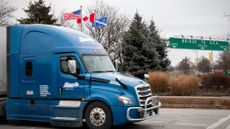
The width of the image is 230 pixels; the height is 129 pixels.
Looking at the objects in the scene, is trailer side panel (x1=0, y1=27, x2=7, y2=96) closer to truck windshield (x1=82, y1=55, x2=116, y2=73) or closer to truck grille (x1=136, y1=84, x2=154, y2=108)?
truck windshield (x1=82, y1=55, x2=116, y2=73)

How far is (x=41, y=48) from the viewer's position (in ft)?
39.9

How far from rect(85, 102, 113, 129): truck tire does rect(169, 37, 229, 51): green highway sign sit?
2838 cm

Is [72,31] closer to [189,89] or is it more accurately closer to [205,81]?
[189,89]

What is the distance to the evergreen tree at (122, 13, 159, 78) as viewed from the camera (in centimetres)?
3309

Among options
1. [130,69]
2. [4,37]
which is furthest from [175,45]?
[4,37]

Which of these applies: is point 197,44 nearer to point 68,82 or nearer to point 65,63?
point 65,63

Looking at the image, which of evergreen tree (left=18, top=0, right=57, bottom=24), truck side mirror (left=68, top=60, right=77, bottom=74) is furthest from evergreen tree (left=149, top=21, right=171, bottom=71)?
truck side mirror (left=68, top=60, right=77, bottom=74)

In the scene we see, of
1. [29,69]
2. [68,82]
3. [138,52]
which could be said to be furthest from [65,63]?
[138,52]

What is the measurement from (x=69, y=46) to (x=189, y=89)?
41.9 ft

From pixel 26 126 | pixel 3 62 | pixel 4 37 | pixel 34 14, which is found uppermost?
pixel 34 14

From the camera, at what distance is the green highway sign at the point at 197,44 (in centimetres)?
3872

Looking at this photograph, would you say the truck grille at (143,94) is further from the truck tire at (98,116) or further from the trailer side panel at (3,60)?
the trailer side panel at (3,60)

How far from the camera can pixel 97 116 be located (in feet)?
36.1

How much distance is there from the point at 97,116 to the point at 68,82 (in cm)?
136
